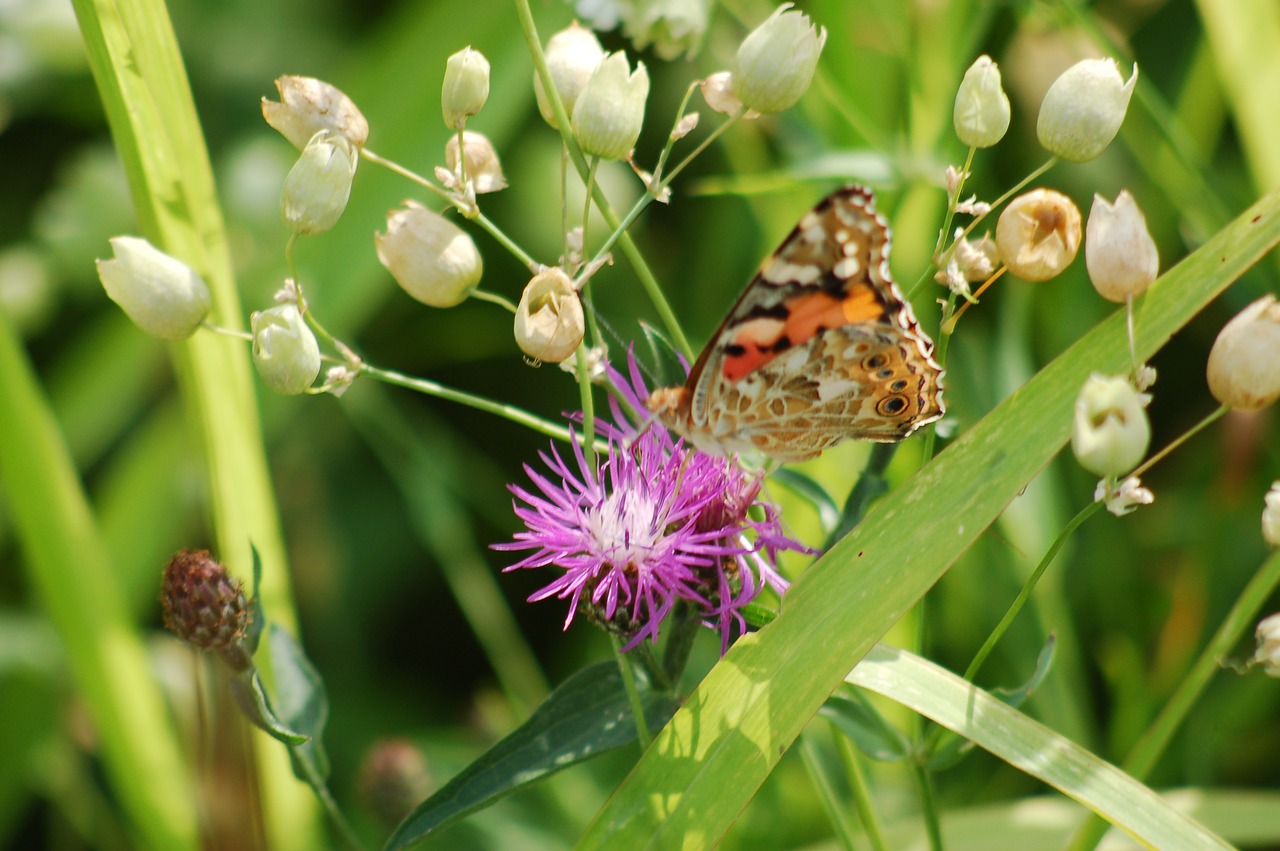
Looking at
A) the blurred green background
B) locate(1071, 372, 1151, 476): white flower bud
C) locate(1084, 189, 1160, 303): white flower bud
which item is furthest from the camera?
the blurred green background

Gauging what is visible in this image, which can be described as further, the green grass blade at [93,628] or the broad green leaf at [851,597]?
the green grass blade at [93,628]

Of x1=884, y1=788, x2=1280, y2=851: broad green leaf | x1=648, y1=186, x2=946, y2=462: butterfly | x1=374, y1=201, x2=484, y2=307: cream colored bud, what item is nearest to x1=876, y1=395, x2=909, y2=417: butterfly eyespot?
x1=648, y1=186, x2=946, y2=462: butterfly

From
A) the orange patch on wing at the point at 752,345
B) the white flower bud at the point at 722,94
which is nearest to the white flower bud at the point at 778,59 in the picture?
the white flower bud at the point at 722,94

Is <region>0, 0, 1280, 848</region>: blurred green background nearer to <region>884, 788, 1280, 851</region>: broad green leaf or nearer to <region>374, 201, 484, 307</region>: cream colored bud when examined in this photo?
<region>884, 788, 1280, 851</region>: broad green leaf

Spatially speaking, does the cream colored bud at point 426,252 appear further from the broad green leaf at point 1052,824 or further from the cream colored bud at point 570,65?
the broad green leaf at point 1052,824

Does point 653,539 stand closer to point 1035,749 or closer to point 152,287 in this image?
point 1035,749

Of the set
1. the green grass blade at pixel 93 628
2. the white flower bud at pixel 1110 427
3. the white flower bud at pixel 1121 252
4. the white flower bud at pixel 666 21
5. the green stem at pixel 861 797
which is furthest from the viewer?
the green grass blade at pixel 93 628

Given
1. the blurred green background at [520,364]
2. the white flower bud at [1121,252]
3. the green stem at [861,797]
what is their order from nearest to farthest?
the white flower bud at [1121,252] < the green stem at [861,797] < the blurred green background at [520,364]
